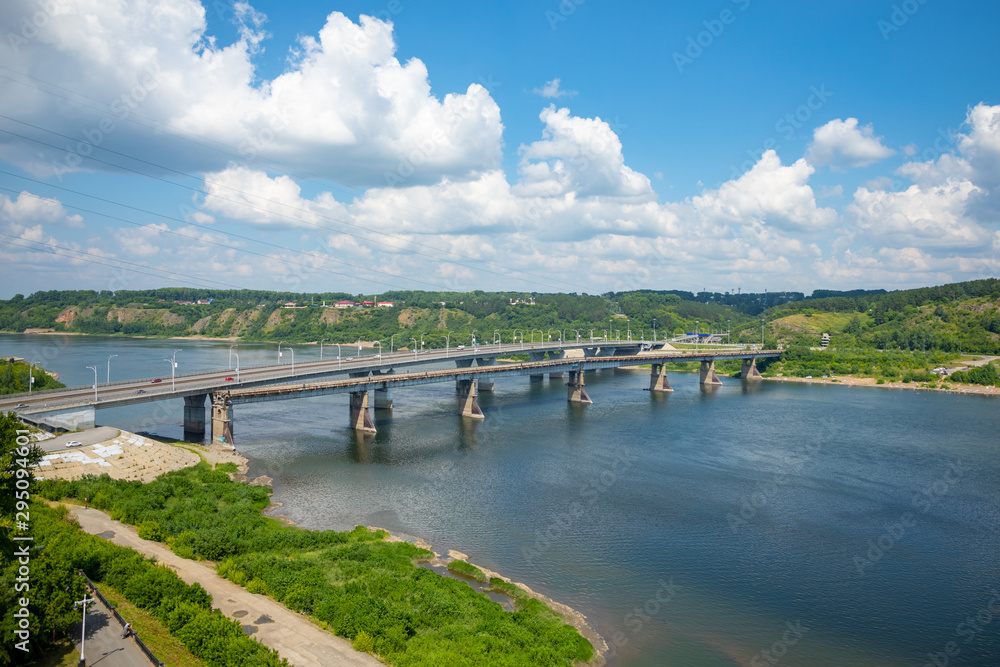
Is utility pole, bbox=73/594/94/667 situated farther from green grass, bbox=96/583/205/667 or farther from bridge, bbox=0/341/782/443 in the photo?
bridge, bbox=0/341/782/443

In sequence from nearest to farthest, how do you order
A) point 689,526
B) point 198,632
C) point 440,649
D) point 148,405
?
point 198,632 < point 440,649 < point 689,526 < point 148,405

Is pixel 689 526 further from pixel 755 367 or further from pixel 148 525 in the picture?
pixel 755 367

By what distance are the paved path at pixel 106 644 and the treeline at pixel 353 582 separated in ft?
20.2

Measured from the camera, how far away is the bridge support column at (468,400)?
82.4 metres

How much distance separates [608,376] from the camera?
140 metres

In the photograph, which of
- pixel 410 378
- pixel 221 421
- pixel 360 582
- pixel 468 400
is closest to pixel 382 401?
pixel 410 378

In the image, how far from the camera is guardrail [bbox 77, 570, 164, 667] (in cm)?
2012

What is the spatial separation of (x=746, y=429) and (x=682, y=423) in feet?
25.6

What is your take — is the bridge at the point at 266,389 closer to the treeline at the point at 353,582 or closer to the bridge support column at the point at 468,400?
the bridge support column at the point at 468,400

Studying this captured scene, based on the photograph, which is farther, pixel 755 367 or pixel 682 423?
pixel 755 367

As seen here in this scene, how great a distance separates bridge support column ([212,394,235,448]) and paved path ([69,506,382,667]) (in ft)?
88.2

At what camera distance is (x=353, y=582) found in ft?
94.8

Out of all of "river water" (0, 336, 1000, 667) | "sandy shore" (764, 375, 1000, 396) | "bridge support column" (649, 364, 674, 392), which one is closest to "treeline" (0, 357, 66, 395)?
"river water" (0, 336, 1000, 667)

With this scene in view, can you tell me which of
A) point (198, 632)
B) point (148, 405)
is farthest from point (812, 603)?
point (148, 405)
